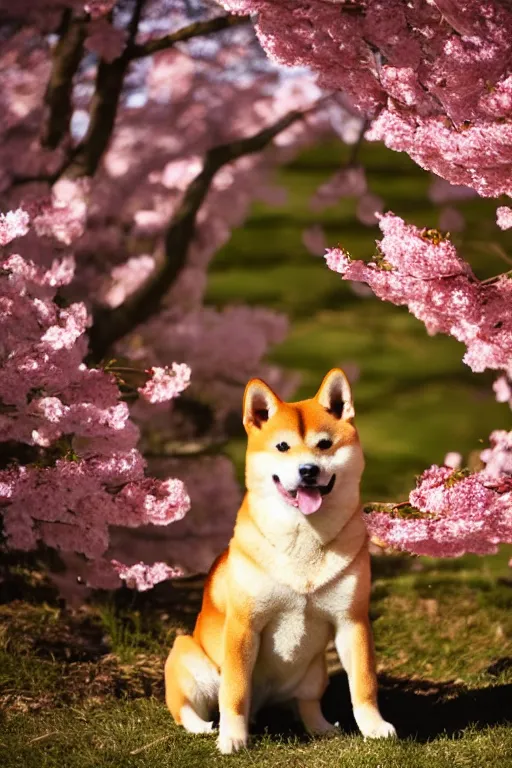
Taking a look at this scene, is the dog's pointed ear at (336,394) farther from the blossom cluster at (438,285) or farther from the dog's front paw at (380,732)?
the dog's front paw at (380,732)

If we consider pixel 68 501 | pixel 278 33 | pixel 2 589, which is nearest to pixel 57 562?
pixel 2 589

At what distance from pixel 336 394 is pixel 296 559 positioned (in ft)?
1.61

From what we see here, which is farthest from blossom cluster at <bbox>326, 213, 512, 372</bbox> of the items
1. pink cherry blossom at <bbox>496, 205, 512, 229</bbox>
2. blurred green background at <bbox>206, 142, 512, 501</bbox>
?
blurred green background at <bbox>206, 142, 512, 501</bbox>

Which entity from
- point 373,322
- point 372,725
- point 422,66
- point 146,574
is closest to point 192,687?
point 372,725

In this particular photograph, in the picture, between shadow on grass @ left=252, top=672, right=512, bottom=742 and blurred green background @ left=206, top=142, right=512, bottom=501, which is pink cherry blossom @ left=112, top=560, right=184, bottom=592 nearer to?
shadow on grass @ left=252, top=672, right=512, bottom=742

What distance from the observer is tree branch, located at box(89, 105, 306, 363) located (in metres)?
4.94

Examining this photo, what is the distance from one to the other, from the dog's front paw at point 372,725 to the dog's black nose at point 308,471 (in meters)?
0.73

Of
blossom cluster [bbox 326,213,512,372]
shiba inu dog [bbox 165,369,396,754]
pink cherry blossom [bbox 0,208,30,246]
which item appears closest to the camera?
shiba inu dog [bbox 165,369,396,754]

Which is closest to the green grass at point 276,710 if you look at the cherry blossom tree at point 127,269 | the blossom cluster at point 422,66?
the cherry blossom tree at point 127,269

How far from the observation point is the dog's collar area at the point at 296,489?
311cm

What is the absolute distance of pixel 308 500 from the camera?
3.09m

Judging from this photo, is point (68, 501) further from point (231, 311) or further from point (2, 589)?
point (231, 311)

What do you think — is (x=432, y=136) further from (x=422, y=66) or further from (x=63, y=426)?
(x=63, y=426)

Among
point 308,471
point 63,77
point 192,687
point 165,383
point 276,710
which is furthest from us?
point 63,77
